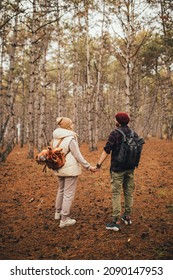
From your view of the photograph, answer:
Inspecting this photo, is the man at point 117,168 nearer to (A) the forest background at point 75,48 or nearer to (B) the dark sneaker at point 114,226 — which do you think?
(B) the dark sneaker at point 114,226

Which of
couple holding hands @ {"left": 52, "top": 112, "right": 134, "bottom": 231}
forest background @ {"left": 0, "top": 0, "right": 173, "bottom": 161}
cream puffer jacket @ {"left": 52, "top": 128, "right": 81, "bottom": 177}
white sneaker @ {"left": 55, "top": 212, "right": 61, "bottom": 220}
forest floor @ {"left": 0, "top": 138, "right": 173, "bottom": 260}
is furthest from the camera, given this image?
forest background @ {"left": 0, "top": 0, "right": 173, "bottom": 161}

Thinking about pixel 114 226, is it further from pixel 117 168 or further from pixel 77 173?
pixel 77 173

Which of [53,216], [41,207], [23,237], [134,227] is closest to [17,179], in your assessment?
[41,207]

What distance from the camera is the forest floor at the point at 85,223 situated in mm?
3801

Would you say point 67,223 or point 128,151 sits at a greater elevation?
point 128,151

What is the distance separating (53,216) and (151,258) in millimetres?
2625

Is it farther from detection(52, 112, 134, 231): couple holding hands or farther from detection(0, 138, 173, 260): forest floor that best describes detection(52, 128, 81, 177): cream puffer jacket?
detection(0, 138, 173, 260): forest floor

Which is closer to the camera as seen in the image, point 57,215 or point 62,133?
point 62,133

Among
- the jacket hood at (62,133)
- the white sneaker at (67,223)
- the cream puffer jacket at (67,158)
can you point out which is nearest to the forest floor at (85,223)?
the white sneaker at (67,223)

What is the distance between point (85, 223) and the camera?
5094 mm

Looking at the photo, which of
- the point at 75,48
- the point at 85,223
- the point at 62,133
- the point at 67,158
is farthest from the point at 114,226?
the point at 75,48

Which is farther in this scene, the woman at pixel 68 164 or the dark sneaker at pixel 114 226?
the woman at pixel 68 164

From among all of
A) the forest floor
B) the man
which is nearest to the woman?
the forest floor

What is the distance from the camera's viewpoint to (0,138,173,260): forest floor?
380 cm
